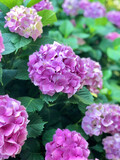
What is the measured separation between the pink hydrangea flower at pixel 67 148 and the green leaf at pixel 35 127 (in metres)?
0.07

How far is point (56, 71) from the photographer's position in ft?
3.35

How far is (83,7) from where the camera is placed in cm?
264

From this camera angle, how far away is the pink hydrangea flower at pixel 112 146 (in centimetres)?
127

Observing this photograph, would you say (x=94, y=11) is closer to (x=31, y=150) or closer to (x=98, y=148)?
(x=98, y=148)

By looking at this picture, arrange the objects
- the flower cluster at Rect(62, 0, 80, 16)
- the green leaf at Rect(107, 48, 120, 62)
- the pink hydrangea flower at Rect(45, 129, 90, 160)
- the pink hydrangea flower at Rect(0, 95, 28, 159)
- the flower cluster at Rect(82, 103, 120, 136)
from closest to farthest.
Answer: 1. the pink hydrangea flower at Rect(0, 95, 28, 159)
2. the pink hydrangea flower at Rect(45, 129, 90, 160)
3. the flower cluster at Rect(82, 103, 120, 136)
4. the green leaf at Rect(107, 48, 120, 62)
5. the flower cluster at Rect(62, 0, 80, 16)

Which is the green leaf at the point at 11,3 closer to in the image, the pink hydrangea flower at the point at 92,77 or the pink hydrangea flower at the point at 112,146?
the pink hydrangea flower at the point at 92,77

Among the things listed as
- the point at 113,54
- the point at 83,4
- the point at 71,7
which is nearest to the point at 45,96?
the point at 113,54

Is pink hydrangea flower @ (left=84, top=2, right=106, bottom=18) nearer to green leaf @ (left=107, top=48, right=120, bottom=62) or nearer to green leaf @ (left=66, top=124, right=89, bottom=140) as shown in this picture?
green leaf @ (left=107, top=48, right=120, bottom=62)

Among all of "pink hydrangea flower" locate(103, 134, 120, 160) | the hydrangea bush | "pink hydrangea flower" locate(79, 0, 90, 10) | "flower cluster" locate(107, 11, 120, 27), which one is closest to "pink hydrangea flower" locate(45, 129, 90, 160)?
the hydrangea bush

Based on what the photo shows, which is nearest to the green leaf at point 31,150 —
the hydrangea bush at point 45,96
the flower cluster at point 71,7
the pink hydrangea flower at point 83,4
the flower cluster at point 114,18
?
the hydrangea bush at point 45,96

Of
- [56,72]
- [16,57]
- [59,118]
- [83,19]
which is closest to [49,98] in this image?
[56,72]

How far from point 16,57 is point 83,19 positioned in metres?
1.54

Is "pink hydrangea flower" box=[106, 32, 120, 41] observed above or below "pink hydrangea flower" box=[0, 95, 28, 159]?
below

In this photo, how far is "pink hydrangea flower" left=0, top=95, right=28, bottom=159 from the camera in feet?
2.76
